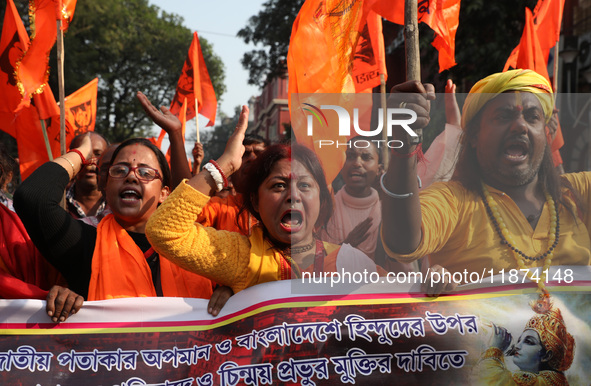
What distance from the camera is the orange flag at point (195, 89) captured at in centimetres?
659

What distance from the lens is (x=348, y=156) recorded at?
242cm

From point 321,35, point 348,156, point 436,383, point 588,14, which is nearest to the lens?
point 436,383

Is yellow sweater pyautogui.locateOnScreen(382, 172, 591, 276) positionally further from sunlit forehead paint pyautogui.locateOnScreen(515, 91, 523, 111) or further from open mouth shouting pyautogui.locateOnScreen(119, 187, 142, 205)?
open mouth shouting pyautogui.locateOnScreen(119, 187, 142, 205)

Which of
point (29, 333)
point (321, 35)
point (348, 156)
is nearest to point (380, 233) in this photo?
point (348, 156)

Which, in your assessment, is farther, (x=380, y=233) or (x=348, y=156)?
(x=348, y=156)

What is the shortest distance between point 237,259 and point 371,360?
0.58 metres

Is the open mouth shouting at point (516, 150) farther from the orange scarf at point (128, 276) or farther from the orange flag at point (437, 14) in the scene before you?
the orange flag at point (437, 14)

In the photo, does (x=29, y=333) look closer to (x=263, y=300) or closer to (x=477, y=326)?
(x=263, y=300)

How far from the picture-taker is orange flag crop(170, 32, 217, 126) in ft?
21.6

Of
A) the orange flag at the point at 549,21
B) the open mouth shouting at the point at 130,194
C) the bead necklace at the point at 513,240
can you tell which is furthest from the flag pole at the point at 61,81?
the orange flag at the point at 549,21

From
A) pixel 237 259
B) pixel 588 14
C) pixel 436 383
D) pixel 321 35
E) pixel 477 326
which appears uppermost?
pixel 588 14

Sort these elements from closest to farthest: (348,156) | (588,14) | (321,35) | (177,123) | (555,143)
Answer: (555,143) → (348,156) → (177,123) → (321,35) → (588,14)

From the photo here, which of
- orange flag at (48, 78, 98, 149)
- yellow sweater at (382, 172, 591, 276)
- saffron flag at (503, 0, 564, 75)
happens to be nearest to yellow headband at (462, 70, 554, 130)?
yellow sweater at (382, 172, 591, 276)

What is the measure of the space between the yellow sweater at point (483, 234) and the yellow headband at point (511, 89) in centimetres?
26
